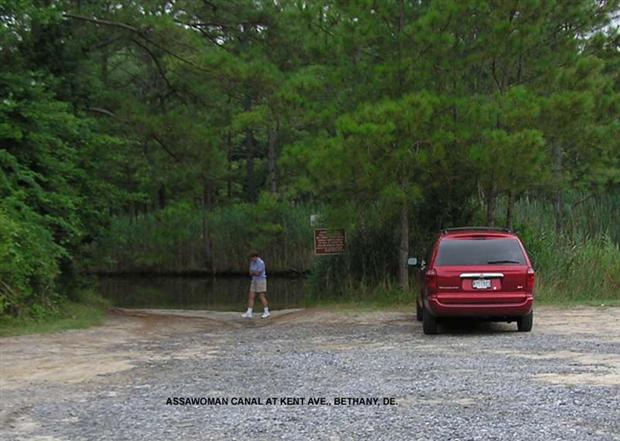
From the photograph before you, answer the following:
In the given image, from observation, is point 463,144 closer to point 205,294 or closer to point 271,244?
point 205,294

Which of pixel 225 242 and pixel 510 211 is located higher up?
pixel 510 211

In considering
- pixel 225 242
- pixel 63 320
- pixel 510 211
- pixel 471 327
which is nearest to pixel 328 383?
pixel 471 327

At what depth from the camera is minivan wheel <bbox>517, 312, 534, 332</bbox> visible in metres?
13.4

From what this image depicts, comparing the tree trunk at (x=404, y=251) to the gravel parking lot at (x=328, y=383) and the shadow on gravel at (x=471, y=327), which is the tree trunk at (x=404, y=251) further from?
the shadow on gravel at (x=471, y=327)

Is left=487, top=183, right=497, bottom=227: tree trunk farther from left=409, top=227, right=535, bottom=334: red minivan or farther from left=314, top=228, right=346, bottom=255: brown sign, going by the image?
left=409, top=227, right=535, bottom=334: red minivan

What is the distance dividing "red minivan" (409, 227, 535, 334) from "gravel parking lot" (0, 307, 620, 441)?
1.56ft

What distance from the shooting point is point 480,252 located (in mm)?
13227

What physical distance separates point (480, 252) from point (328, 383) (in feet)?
15.7

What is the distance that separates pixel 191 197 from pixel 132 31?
2300cm

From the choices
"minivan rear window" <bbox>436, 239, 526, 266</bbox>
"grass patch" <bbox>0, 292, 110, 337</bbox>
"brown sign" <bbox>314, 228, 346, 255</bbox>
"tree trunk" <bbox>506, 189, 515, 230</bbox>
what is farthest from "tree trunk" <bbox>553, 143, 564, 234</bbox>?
"grass patch" <bbox>0, 292, 110, 337</bbox>

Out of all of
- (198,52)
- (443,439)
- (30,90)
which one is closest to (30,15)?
(30,90)

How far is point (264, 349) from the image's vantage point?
12.9 m

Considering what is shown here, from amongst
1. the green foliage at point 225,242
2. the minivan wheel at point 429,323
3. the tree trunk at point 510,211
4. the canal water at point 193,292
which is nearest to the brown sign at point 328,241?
the tree trunk at point 510,211

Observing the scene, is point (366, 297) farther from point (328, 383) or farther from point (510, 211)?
point (328, 383)
